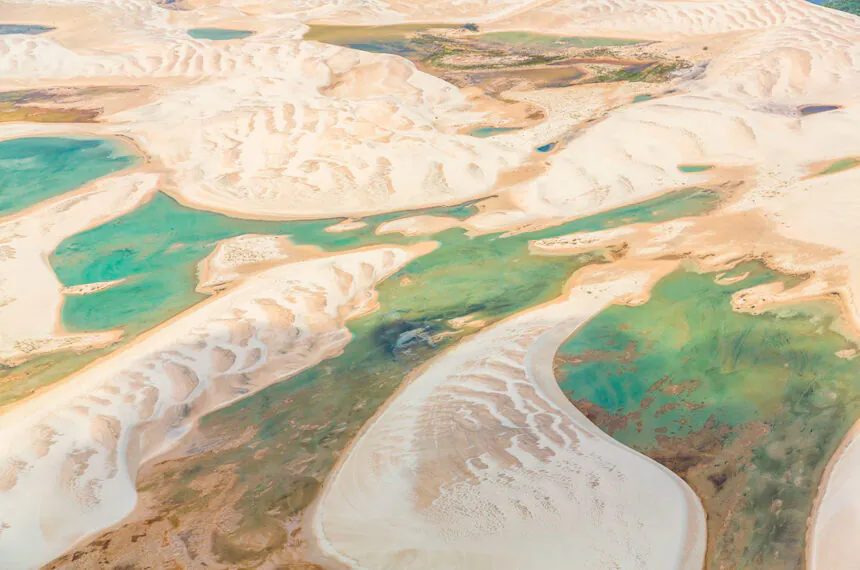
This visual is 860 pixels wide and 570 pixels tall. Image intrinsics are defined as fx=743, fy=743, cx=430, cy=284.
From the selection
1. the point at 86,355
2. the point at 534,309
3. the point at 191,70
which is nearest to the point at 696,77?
the point at 534,309

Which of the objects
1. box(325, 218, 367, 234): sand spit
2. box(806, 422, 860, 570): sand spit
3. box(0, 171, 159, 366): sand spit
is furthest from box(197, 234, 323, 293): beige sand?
box(806, 422, 860, 570): sand spit

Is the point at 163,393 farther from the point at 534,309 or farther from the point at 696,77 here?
the point at 696,77

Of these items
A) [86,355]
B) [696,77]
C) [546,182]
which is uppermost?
[696,77]

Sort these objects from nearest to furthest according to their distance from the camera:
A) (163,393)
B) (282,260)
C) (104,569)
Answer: (104,569)
(163,393)
(282,260)

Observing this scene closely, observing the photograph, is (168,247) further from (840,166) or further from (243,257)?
(840,166)

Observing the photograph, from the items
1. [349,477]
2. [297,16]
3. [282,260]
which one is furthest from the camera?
[297,16]

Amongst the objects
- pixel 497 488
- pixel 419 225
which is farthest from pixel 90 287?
pixel 497 488
